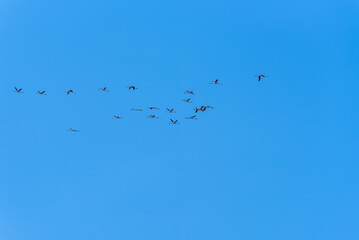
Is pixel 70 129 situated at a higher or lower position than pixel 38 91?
lower

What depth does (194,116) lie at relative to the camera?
53438mm

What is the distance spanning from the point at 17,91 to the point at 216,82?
22417 mm

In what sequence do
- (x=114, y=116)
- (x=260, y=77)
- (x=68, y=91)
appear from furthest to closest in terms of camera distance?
1. (x=114, y=116)
2. (x=68, y=91)
3. (x=260, y=77)

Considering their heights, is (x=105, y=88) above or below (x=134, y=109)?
above

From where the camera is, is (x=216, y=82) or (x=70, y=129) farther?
(x=70, y=129)

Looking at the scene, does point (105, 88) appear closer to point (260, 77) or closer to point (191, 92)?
point (191, 92)

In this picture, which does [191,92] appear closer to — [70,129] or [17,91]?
[70,129]

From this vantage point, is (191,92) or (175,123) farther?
(175,123)

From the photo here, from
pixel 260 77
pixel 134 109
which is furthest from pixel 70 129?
pixel 260 77

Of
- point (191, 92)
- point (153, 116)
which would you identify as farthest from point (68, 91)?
point (191, 92)

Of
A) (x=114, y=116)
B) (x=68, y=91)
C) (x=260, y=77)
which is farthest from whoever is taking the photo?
(x=114, y=116)

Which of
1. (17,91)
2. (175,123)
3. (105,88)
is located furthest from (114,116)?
(17,91)

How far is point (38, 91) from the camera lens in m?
54.6

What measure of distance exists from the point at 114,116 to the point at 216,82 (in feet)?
43.0
